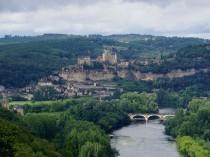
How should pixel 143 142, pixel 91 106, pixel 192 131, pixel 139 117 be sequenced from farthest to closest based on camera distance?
pixel 139 117 < pixel 91 106 < pixel 192 131 < pixel 143 142

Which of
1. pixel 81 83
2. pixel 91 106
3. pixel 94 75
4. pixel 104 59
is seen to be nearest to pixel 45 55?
pixel 104 59

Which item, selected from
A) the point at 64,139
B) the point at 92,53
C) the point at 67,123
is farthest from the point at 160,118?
the point at 92,53

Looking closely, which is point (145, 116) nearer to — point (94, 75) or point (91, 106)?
point (91, 106)

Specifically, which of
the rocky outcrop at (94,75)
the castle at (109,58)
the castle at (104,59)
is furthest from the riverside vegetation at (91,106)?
the castle at (109,58)

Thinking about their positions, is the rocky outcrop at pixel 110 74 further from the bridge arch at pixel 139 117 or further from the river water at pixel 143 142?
the river water at pixel 143 142

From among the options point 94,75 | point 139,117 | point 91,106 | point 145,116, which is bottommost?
point 139,117

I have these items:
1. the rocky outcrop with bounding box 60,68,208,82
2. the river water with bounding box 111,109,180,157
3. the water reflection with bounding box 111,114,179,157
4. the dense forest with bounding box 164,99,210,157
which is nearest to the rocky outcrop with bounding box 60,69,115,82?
the rocky outcrop with bounding box 60,68,208,82

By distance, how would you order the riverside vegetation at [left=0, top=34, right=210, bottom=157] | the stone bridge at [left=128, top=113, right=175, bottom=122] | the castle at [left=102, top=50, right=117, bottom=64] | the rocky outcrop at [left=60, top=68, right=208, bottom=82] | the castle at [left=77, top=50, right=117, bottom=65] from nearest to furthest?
the riverside vegetation at [left=0, top=34, right=210, bottom=157] → the stone bridge at [left=128, top=113, right=175, bottom=122] → the rocky outcrop at [left=60, top=68, right=208, bottom=82] → the castle at [left=77, top=50, right=117, bottom=65] → the castle at [left=102, top=50, right=117, bottom=64]

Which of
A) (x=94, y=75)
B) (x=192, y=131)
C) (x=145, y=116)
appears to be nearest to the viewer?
(x=192, y=131)

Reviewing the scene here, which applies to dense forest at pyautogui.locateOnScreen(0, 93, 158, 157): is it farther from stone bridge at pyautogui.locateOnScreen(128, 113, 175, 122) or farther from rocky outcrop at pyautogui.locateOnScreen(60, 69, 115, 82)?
rocky outcrop at pyautogui.locateOnScreen(60, 69, 115, 82)
